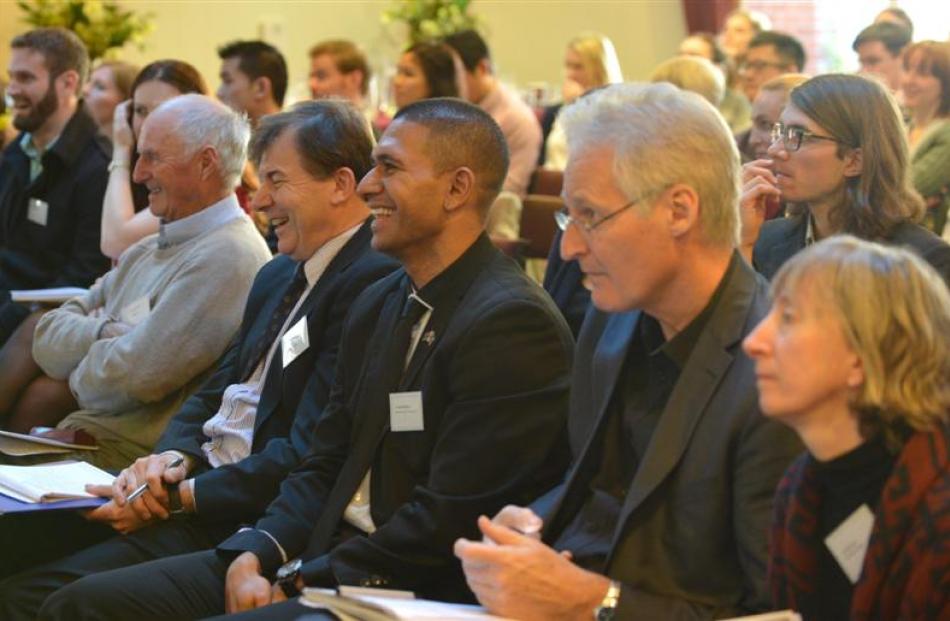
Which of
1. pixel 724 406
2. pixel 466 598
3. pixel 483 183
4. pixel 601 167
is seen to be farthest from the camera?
pixel 483 183

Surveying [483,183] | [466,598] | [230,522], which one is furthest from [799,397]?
[230,522]

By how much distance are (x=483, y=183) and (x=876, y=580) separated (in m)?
1.42

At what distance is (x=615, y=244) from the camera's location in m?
2.35

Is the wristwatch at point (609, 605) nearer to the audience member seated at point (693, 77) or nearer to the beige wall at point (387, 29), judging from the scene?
the audience member seated at point (693, 77)

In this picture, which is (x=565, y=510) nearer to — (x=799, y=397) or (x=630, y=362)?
(x=630, y=362)

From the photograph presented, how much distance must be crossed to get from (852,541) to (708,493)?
28 centimetres

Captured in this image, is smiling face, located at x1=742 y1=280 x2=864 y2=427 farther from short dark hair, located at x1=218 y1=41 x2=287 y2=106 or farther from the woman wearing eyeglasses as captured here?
short dark hair, located at x1=218 y1=41 x2=287 y2=106

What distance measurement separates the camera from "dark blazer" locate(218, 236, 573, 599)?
2.73m

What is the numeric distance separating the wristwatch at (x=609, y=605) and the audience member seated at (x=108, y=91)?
5053 millimetres

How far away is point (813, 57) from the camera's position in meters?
11.3

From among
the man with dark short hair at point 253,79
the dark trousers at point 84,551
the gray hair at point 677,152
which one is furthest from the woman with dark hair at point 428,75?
the gray hair at point 677,152

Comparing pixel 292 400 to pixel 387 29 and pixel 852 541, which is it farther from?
pixel 387 29

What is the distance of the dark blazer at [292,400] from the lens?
328 cm

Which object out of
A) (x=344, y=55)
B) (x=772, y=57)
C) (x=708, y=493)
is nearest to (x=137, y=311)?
(x=708, y=493)
